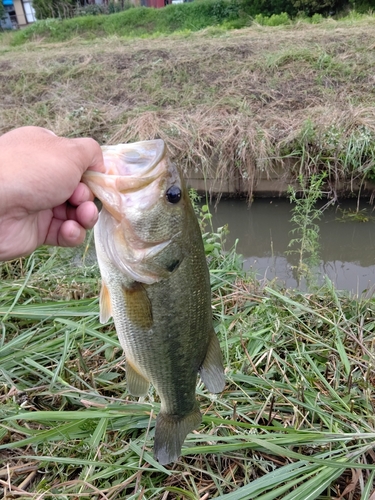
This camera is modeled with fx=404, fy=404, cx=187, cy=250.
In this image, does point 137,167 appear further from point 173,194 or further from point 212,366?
point 212,366

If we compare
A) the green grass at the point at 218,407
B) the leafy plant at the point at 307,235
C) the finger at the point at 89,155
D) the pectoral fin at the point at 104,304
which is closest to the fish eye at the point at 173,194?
the finger at the point at 89,155

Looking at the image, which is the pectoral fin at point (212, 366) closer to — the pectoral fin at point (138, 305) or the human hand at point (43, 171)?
the pectoral fin at point (138, 305)

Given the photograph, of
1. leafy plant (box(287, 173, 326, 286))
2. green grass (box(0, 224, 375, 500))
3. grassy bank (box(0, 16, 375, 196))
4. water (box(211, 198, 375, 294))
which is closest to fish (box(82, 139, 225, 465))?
green grass (box(0, 224, 375, 500))

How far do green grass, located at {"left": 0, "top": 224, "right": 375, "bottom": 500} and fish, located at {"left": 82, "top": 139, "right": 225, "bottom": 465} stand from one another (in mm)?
520

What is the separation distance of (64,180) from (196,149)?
19.0 ft

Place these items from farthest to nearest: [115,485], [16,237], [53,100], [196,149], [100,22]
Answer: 1. [100,22]
2. [53,100]
3. [196,149]
4. [115,485]
5. [16,237]

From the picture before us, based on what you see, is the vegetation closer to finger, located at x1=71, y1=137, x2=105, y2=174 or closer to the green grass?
the green grass

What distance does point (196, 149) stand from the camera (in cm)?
698

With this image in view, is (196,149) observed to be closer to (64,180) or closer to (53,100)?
(53,100)

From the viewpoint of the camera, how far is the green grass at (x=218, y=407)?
199 cm

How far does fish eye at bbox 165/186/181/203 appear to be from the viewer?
141 cm

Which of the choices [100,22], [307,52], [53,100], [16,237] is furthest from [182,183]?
[100,22]

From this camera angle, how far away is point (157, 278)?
1.46 metres

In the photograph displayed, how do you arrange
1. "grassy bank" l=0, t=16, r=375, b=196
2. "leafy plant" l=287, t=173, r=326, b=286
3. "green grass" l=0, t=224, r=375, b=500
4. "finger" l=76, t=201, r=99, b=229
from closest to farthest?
"finger" l=76, t=201, r=99, b=229 → "green grass" l=0, t=224, r=375, b=500 → "leafy plant" l=287, t=173, r=326, b=286 → "grassy bank" l=0, t=16, r=375, b=196
